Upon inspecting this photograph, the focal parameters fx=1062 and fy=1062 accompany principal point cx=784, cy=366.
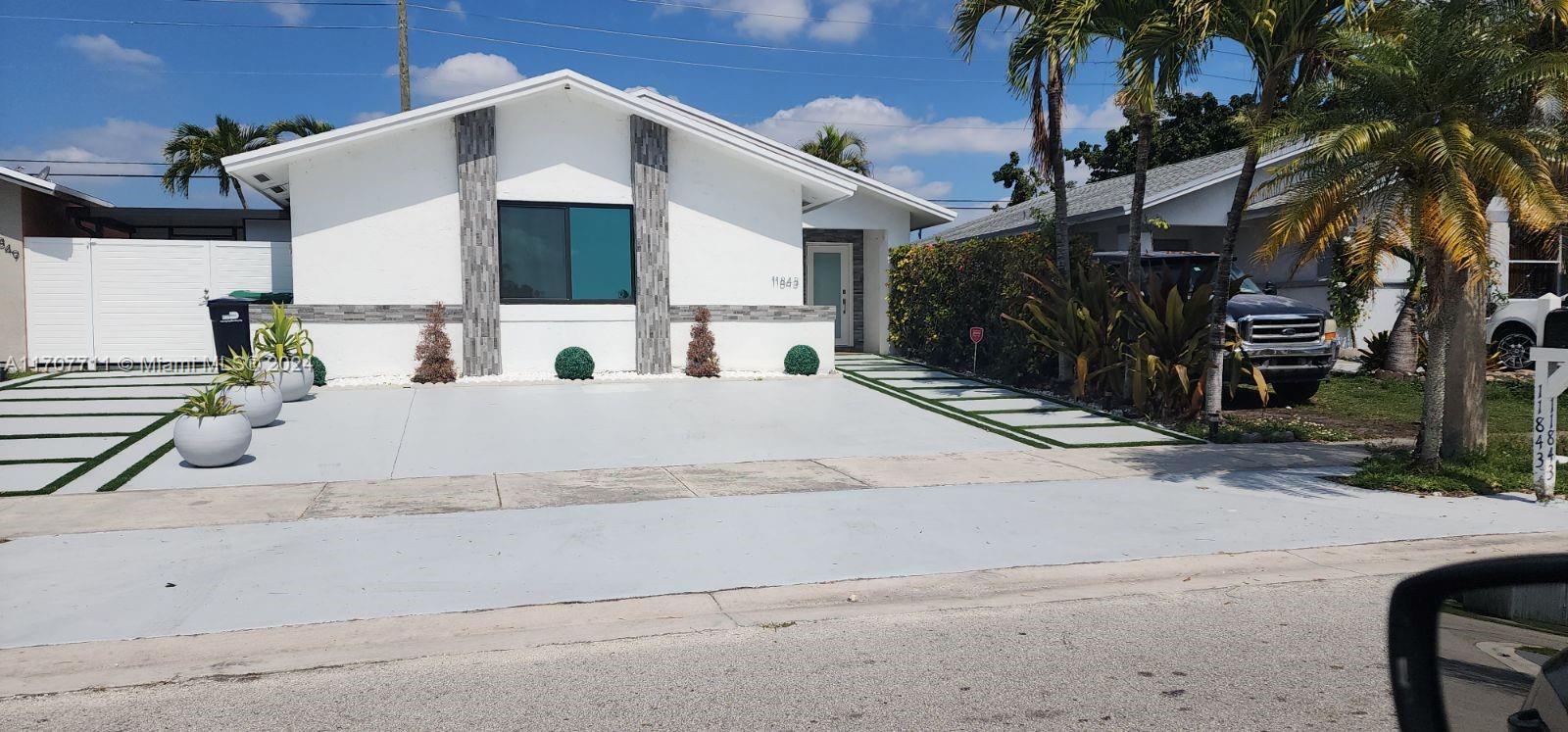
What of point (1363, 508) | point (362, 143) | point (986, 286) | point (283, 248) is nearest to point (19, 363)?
point (283, 248)

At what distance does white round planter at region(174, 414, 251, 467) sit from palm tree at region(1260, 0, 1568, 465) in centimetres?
938

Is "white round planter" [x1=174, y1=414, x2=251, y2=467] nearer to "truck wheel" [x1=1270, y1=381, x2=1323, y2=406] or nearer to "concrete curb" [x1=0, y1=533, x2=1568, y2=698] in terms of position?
"concrete curb" [x1=0, y1=533, x2=1568, y2=698]

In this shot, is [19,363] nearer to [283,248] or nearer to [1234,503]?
[283,248]

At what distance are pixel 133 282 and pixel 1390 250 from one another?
19.0 metres

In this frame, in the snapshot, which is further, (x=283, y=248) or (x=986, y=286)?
(x=283, y=248)

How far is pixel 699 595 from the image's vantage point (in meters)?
6.09

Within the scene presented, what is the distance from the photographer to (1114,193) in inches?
875

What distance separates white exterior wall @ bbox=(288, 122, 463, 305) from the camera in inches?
634

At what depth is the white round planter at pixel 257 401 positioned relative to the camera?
38.0 ft

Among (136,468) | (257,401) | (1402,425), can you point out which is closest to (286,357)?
(257,401)

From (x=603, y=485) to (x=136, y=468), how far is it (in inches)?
170

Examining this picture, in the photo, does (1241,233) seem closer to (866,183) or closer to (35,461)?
(866,183)

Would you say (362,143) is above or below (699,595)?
above

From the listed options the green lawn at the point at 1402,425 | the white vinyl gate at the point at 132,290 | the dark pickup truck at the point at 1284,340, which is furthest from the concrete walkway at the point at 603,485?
the white vinyl gate at the point at 132,290
